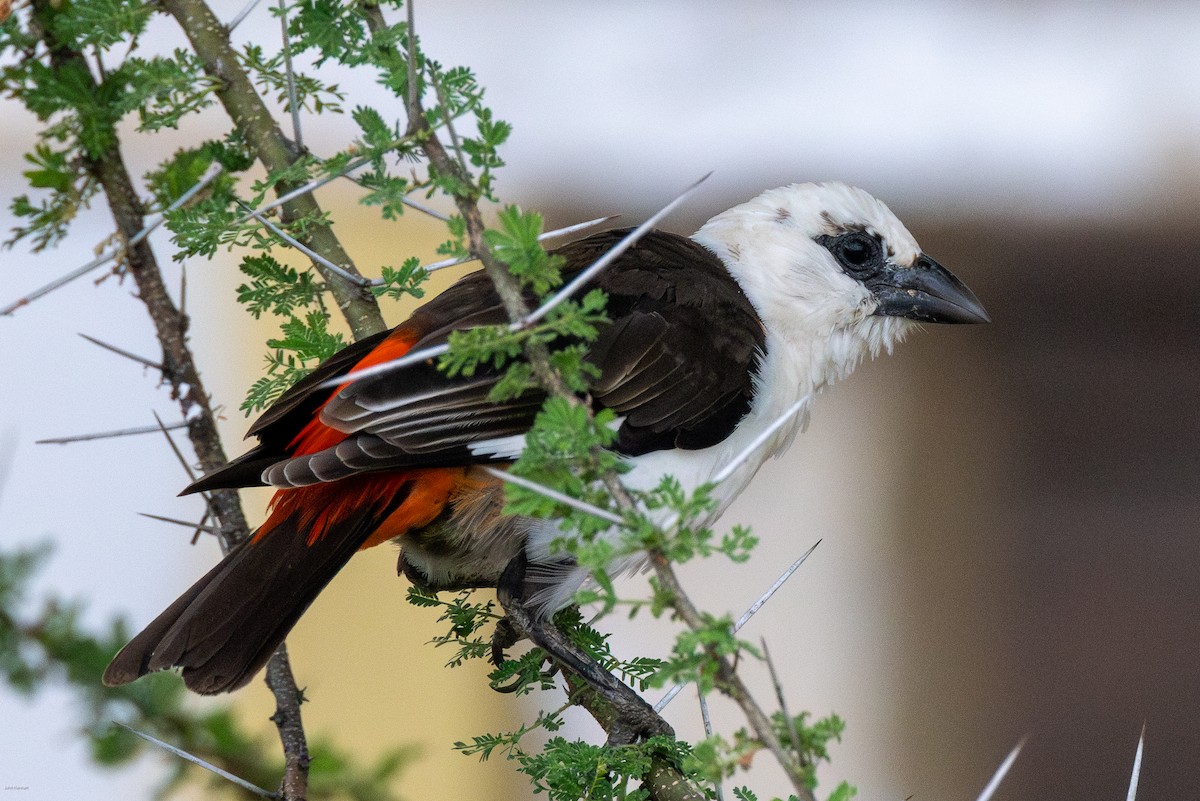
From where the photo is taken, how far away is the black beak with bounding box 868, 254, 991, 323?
114 inches

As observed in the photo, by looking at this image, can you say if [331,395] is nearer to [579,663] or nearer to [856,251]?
[579,663]

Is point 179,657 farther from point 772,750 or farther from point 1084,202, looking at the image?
point 1084,202

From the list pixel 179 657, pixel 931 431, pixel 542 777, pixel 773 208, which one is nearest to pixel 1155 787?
pixel 931 431

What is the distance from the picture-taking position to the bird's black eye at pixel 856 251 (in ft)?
9.58

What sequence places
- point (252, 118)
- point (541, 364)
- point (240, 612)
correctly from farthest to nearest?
point (252, 118) → point (240, 612) → point (541, 364)

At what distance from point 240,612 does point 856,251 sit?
1.63 meters

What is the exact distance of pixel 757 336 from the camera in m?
2.58

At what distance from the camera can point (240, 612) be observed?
192 centimetres

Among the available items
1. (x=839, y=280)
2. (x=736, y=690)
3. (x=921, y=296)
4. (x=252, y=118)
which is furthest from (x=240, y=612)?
(x=921, y=296)

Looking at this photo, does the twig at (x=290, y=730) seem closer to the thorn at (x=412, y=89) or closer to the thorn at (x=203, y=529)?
the thorn at (x=203, y=529)

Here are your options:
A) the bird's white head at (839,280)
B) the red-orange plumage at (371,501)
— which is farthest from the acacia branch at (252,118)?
the bird's white head at (839,280)

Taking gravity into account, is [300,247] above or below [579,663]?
above

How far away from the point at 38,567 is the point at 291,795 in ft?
2.09

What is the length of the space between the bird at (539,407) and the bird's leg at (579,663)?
0.02m
